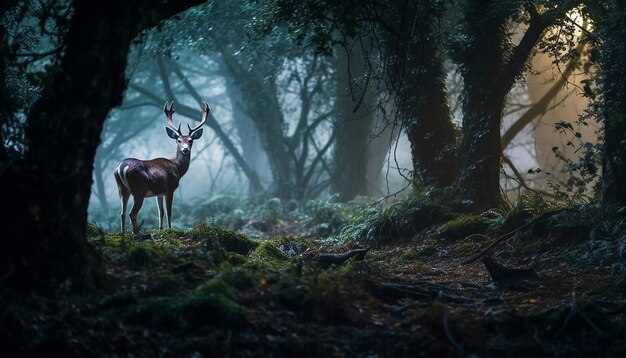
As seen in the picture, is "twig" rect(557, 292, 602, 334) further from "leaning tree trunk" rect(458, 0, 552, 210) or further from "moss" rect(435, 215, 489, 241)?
"leaning tree trunk" rect(458, 0, 552, 210)

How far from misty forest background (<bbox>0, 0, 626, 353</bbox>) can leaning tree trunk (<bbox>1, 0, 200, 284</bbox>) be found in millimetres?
12

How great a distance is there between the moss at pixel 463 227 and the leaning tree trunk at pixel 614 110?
2.00 meters

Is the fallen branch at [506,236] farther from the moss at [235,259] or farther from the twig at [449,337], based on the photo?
the twig at [449,337]

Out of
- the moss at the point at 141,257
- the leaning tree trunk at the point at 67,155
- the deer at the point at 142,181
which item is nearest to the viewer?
the leaning tree trunk at the point at 67,155

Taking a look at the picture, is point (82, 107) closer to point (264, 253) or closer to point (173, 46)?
point (264, 253)

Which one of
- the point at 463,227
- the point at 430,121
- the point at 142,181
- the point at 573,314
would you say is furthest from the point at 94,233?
the point at 430,121

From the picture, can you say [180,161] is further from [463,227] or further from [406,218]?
[463,227]

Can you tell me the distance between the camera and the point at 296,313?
6.20 meters

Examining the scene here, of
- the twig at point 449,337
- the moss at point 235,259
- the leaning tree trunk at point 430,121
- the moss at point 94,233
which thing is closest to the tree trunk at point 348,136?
the leaning tree trunk at point 430,121

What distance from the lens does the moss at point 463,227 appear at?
1157 centimetres

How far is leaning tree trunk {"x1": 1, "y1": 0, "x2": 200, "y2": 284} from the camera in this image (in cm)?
571

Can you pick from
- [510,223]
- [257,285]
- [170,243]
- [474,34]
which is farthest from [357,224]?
[257,285]

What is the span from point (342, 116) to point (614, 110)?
12.9 meters

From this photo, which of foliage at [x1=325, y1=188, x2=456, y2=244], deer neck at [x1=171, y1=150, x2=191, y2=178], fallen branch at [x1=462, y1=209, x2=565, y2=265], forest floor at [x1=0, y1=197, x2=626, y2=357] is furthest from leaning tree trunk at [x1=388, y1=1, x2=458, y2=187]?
forest floor at [x1=0, y1=197, x2=626, y2=357]
